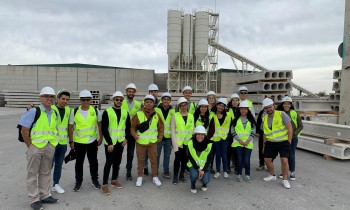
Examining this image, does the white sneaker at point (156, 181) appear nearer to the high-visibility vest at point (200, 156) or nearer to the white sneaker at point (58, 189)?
the high-visibility vest at point (200, 156)

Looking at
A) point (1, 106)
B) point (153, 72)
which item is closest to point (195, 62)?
point (153, 72)

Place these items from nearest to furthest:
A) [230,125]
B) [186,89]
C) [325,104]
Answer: [230,125] → [186,89] → [325,104]

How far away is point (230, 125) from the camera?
494 centimetres

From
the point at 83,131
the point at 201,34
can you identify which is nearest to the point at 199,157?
the point at 83,131

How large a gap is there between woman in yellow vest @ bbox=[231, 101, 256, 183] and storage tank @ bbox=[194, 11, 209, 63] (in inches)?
808

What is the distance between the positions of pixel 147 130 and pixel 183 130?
660mm

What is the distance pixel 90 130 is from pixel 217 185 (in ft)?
8.14

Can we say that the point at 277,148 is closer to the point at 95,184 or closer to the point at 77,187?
the point at 95,184

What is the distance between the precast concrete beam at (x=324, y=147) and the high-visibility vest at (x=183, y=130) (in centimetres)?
413

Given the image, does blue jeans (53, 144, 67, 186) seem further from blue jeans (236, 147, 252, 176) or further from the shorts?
the shorts

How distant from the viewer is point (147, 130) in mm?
4422

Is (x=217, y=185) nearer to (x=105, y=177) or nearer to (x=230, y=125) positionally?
(x=230, y=125)

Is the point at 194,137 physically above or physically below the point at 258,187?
above

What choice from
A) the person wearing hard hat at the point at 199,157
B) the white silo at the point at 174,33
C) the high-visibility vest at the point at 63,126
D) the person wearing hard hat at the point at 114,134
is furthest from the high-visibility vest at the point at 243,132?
the white silo at the point at 174,33
